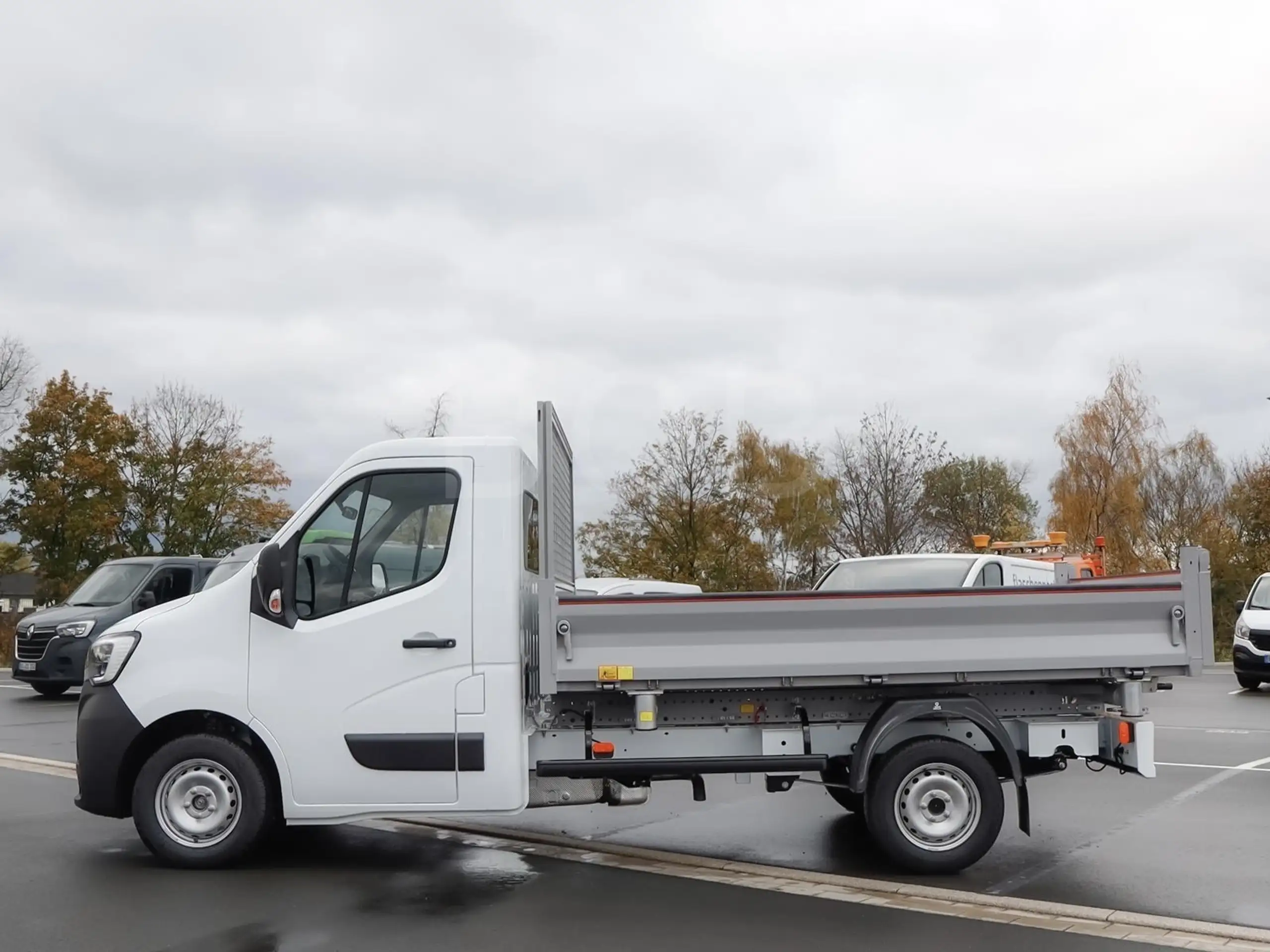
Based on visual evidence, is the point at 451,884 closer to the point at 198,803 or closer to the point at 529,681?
the point at 529,681

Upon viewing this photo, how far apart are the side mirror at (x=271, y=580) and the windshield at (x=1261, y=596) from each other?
17.8 meters

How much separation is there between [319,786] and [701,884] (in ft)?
7.19

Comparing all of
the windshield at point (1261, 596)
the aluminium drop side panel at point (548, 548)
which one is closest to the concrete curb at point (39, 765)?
the aluminium drop side panel at point (548, 548)

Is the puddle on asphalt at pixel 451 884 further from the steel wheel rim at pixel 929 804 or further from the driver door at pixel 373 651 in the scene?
the steel wheel rim at pixel 929 804

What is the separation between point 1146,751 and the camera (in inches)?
274

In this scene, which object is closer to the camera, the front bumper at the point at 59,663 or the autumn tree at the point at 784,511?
the front bumper at the point at 59,663

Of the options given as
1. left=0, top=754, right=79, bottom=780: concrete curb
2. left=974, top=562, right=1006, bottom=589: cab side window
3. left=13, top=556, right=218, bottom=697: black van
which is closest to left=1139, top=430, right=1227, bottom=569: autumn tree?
left=974, top=562, right=1006, bottom=589: cab side window

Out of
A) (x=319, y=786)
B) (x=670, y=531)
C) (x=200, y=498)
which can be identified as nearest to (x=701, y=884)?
(x=319, y=786)

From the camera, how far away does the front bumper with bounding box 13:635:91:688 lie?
18141 millimetres

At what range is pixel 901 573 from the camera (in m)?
14.0

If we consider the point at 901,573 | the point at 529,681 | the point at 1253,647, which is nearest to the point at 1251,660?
the point at 1253,647

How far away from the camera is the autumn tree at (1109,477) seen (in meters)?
43.2

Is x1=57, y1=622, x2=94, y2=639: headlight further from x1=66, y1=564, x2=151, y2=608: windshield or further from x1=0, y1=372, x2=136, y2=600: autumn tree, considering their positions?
x1=0, y1=372, x2=136, y2=600: autumn tree

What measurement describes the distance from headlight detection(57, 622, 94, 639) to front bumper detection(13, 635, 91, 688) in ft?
0.14
